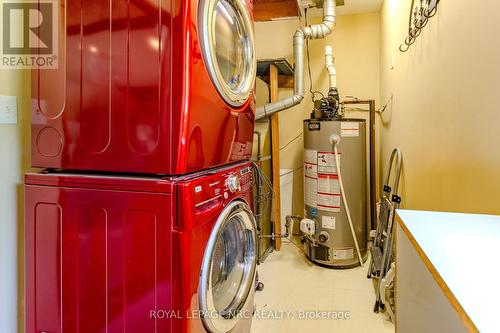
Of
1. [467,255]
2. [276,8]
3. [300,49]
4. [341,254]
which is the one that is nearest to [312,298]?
[341,254]

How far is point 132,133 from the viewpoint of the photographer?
0.96 m

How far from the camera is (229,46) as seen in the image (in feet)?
4.60

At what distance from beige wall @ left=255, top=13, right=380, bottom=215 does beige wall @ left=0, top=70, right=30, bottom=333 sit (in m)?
2.33

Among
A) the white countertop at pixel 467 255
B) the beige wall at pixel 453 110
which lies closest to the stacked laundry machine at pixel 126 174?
the white countertop at pixel 467 255

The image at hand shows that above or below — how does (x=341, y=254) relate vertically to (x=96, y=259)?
below

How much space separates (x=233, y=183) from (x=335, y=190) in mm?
1493

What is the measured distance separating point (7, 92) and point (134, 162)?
0.67 meters

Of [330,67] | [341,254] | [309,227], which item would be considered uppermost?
→ [330,67]

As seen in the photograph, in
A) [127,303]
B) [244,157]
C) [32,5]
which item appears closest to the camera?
[127,303]

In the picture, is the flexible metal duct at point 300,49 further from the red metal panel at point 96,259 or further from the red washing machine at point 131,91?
the red metal panel at point 96,259

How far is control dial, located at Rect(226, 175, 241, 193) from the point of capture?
1.23 meters

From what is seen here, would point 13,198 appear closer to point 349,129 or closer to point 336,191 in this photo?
point 336,191

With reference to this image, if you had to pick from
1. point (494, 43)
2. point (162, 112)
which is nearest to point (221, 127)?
point (162, 112)

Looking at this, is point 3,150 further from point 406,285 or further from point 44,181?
point 406,285
